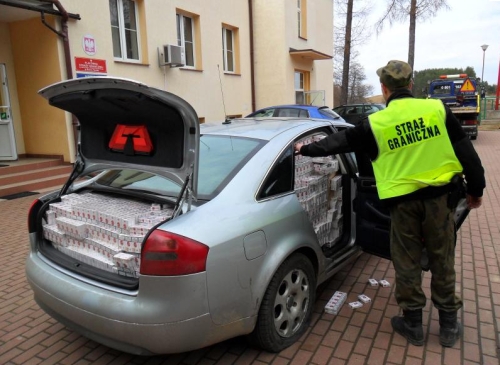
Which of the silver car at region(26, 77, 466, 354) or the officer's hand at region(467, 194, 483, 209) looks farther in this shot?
the officer's hand at region(467, 194, 483, 209)

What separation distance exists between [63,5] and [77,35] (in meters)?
0.61

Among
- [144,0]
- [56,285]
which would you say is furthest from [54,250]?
[144,0]

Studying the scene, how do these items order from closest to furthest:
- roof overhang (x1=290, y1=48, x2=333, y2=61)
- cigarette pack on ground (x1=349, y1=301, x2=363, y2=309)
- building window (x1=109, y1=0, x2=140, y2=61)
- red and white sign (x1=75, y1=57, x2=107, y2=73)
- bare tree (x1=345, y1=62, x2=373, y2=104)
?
cigarette pack on ground (x1=349, y1=301, x2=363, y2=309)
red and white sign (x1=75, y1=57, x2=107, y2=73)
building window (x1=109, y1=0, x2=140, y2=61)
roof overhang (x1=290, y1=48, x2=333, y2=61)
bare tree (x1=345, y1=62, x2=373, y2=104)

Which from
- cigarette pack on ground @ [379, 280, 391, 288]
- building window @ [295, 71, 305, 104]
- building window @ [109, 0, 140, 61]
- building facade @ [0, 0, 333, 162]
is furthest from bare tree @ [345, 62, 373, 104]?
cigarette pack on ground @ [379, 280, 391, 288]

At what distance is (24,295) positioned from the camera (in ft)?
12.3

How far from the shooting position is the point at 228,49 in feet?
47.9

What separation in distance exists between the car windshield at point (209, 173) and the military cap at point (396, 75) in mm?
938

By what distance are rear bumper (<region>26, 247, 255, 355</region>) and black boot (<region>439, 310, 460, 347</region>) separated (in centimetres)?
142

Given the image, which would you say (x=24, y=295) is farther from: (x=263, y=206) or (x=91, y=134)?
(x=263, y=206)

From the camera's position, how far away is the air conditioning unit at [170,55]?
1070 cm

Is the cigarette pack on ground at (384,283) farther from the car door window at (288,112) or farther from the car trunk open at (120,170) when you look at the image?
the car door window at (288,112)

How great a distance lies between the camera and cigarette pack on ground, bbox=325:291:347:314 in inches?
130

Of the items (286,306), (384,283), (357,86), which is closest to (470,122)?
(384,283)

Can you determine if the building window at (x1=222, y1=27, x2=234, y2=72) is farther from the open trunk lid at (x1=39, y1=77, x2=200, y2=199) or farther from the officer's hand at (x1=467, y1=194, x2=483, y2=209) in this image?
the officer's hand at (x1=467, y1=194, x2=483, y2=209)
